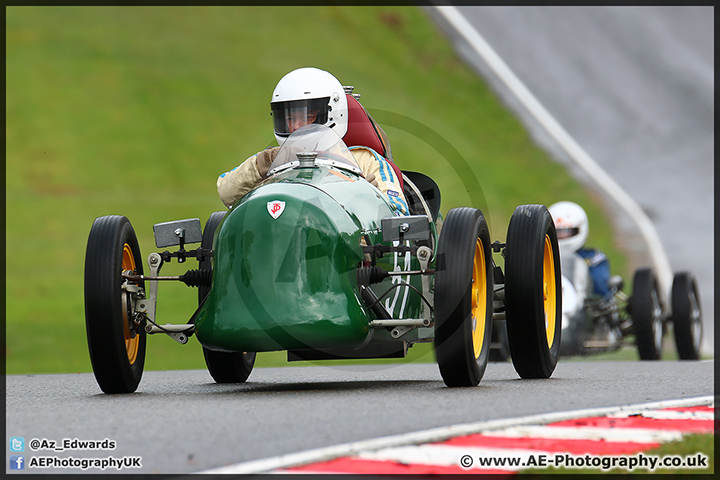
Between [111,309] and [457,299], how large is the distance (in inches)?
90.4

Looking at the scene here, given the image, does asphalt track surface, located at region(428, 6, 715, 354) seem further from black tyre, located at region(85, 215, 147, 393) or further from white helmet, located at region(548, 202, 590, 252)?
black tyre, located at region(85, 215, 147, 393)

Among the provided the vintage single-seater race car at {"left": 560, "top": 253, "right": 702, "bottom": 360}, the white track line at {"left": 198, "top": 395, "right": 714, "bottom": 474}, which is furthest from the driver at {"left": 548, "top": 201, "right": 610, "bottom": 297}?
the white track line at {"left": 198, "top": 395, "right": 714, "bottom": 474}

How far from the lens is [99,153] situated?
34.1 metres

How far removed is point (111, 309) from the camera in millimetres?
6918

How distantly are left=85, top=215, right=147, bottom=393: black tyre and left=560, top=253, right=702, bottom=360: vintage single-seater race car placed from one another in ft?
23.7

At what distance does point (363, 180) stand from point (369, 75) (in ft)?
107

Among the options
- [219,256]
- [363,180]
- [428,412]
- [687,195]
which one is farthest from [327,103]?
[687,195]

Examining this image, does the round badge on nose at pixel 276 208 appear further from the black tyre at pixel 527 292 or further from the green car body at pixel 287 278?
the black tyre at pixel 527 292

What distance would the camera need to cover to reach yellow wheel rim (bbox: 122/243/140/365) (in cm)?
734

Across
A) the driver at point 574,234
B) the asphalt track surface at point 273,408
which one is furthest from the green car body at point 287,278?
the driver at point 574,234

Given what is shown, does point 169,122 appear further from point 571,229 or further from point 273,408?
point 273,408

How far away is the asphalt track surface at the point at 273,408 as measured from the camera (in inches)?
180

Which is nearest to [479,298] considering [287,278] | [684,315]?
[287,278]

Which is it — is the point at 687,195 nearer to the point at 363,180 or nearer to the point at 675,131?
the point at 675,131
